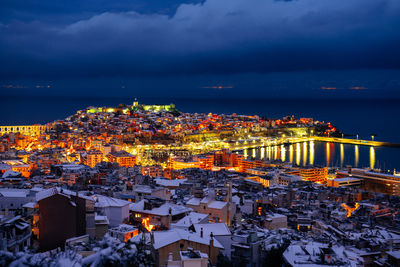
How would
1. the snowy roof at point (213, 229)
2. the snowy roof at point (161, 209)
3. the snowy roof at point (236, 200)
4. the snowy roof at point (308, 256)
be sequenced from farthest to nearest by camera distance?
the snowy roof at point (236, 200) < the snowy roof at point (161, 209) < the snowy roof at point (213, 229) < the snowy roof at point (308, 256)

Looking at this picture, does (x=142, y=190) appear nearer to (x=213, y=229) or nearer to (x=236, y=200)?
(x=236, y=200)

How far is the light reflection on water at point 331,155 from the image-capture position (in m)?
24.6

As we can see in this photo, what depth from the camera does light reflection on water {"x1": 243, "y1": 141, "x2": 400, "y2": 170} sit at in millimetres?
24578

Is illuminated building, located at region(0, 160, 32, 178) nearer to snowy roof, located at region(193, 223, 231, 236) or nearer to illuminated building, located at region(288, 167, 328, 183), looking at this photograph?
illuminated building, located at region(288, 167, 328, 183)

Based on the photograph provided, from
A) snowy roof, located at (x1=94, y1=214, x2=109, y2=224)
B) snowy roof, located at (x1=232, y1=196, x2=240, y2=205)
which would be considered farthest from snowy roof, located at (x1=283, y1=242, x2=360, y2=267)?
snowy roof, located at (x1=232, y1=196, x2=240, y2=205)

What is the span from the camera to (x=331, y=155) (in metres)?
28.0

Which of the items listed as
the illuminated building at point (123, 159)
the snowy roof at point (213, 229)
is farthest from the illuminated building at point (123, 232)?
the illuminated building at point (123, 159)

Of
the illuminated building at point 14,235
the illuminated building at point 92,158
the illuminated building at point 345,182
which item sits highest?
the illuminated building at point 92,158

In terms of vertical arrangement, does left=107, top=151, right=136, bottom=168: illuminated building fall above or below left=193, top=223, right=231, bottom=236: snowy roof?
above

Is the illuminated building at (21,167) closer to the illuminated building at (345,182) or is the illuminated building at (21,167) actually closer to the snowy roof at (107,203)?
the snowy roof at (107,203)

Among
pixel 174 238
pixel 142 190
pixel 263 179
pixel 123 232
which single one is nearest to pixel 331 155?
pixel 263 179

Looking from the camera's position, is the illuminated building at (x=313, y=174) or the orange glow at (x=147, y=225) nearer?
the orange glow at (x=147, y=225)

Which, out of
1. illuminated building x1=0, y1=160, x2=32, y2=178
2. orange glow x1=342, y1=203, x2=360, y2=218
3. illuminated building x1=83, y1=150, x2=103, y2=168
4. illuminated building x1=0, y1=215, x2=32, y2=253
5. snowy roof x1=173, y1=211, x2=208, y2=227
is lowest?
orange glow x1=342, y1=203, x2=360, y2=218

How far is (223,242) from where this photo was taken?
206 inches
